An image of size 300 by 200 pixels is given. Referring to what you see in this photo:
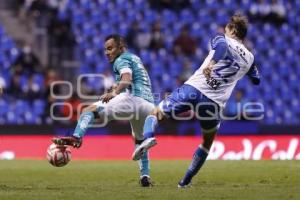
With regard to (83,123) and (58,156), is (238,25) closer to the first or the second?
(83,123)

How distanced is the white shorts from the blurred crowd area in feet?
33.6

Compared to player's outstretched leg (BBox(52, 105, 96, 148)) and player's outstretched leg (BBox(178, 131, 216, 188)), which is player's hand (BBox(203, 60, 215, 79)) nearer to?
player's outstretched leg (BBox(178, 131, 216, 188))

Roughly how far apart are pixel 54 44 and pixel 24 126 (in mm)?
4783

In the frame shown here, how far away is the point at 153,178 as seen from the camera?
1319 centimetres

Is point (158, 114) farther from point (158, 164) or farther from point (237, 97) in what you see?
point (237, 97)

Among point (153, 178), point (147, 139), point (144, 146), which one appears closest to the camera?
point (144, 146)

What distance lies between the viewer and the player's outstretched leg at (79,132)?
35.6 feet

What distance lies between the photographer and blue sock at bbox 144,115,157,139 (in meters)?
10.6

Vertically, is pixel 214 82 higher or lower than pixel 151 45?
lower

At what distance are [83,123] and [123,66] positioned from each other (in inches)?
39.3

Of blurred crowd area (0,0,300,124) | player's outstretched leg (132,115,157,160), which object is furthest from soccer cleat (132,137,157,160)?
blurred crowd area (0,0,300,124)

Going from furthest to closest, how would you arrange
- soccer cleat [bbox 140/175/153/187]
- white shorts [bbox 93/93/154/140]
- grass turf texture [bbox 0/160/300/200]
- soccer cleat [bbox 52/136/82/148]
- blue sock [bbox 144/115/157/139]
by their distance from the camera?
1. soccer cleat [bbox 140/175/153/187]
2. white shorts [bbox 93/93/154/140]
3. soccer cleat [bbox 52/136/82/148]
4. blue sock [bbox 144/115/157/139]
5. grass turf texture [bbox 0/160/300/200]

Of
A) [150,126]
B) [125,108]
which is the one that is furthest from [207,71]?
[125,108]

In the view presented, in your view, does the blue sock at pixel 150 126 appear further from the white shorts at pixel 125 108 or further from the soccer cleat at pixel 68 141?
the soccer cleat at pixel 68 141
